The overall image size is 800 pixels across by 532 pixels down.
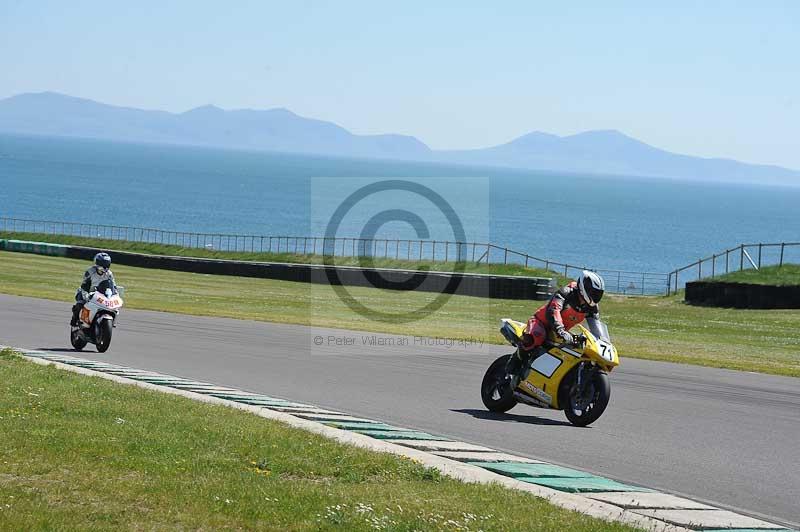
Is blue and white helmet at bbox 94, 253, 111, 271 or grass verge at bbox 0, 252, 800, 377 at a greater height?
blue and white helmet at bbox 94, 253, 111, 271

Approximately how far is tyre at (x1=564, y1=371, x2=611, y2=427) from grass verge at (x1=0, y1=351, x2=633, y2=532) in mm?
3444

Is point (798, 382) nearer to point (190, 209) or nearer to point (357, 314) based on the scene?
point (357, 314)

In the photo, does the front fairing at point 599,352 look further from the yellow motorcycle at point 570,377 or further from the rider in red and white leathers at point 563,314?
the rider in red and white leathers at point 563,314

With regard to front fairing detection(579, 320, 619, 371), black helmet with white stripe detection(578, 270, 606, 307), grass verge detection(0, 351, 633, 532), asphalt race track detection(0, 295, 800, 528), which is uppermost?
black helmet with white stripe detection(578, 270, 606, 307)

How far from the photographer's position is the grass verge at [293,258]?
46188mm

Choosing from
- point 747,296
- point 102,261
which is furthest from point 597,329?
point 747,296

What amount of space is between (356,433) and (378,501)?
11.1ft

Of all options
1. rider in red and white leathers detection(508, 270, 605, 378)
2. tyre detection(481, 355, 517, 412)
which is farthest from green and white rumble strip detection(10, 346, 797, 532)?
rider in red and white leathers detection(508, 270, 605, 378)

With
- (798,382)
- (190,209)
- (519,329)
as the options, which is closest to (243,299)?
(798,382)

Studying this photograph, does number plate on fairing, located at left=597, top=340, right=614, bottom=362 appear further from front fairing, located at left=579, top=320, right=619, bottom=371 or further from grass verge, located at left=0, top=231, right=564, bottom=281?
grass verge, located at left=0, top=231, right=564, bottom=281

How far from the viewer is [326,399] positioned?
14.3 m

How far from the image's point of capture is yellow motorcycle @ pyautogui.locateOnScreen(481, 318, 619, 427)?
12344 millimetres

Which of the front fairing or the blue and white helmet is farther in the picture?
the blue and white helmet

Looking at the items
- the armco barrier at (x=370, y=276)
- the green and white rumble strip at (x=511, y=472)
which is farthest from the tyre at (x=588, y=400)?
the armco barrier at (x=370, y=276)
